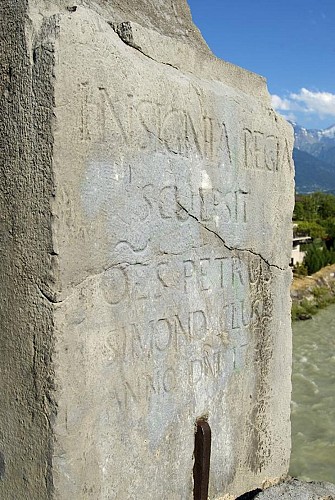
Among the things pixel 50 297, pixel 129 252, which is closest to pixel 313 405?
pixel 129 252

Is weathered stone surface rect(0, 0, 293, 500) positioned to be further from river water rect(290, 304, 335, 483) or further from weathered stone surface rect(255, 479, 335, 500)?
river water rect(290, 304, 335, 483)

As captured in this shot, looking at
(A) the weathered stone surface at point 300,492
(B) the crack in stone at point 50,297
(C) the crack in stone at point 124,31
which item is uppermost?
(C) the crack in stone at point 124,31

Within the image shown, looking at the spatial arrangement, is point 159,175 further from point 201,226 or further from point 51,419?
point 51,419

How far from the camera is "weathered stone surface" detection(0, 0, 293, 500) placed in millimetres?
1461

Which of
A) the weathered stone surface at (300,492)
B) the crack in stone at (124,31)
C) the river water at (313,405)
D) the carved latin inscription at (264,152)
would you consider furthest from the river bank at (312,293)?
the crack in stone at (124,31)

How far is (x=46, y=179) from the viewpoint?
4.70ft

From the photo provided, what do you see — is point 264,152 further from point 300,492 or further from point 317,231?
point 317,231

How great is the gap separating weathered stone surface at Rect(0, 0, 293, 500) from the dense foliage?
1445 cm

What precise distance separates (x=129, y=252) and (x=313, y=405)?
5477mm

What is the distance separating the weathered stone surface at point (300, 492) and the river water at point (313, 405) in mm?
2729

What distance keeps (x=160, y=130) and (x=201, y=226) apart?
1.22 feet

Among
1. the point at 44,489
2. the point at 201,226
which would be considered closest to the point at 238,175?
the point at 201,226

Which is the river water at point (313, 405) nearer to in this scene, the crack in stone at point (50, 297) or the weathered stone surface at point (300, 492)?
the weathered stone surface at point (300, 492)

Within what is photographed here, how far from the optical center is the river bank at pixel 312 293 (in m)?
12.8
